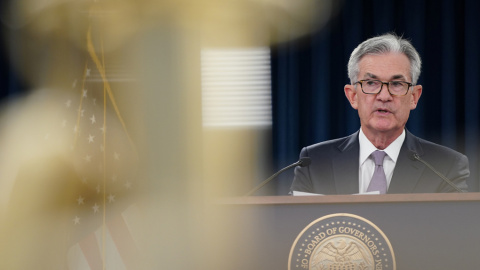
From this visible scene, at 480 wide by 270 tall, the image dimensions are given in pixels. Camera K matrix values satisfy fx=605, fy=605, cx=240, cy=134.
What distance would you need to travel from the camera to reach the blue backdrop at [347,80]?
384 cm

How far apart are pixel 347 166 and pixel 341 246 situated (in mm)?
1213

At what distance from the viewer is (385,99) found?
2713 mm

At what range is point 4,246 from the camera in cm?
187

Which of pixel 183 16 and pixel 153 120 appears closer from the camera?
pixel 153 120

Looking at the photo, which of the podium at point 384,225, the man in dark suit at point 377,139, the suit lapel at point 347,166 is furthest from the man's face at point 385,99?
the podium at point 384,225

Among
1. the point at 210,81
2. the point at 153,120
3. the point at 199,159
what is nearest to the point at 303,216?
the point at 199,159

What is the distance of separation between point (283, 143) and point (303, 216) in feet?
8.12

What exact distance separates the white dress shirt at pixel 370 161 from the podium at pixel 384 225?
1.02 metres

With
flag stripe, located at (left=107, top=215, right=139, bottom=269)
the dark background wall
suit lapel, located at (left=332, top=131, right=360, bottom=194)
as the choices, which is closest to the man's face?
suit lapel, located at (left=332, top=131, right=360, bottom=194)

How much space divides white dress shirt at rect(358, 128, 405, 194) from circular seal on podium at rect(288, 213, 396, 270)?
1.06 m

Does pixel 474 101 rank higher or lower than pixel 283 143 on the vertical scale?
higher

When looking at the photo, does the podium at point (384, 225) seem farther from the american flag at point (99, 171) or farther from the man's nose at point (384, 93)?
the man's nose at point (384, 93)

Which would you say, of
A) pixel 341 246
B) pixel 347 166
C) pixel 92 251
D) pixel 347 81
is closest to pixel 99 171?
pixel 92 251

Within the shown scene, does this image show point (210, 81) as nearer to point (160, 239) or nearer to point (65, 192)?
point (65, 192)
